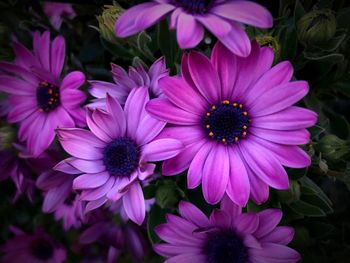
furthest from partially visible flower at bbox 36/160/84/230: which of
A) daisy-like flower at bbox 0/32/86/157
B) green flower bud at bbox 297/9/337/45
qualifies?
green flower bud at bbox 297/9/337/45

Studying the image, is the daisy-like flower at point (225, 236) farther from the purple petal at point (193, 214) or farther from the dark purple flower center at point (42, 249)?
the dark purple flower center at point (42, 249)

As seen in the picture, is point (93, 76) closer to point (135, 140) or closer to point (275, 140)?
point (135, 140)

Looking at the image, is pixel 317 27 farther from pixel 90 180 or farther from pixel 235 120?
pixel 90 180

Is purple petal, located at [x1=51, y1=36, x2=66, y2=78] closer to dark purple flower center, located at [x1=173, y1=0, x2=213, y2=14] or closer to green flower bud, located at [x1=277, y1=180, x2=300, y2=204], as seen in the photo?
dark purple flower center, located at [x1=173, y1=0, x2=213, y2=14]

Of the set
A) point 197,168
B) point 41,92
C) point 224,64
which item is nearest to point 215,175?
point 197,168

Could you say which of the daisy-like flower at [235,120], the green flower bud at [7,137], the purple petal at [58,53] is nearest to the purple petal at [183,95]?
the daisy-like flower at [235,120]

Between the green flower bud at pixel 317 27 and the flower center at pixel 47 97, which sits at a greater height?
the green flower bud at pixel 317 27

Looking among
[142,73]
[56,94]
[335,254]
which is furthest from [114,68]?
[335,254]
